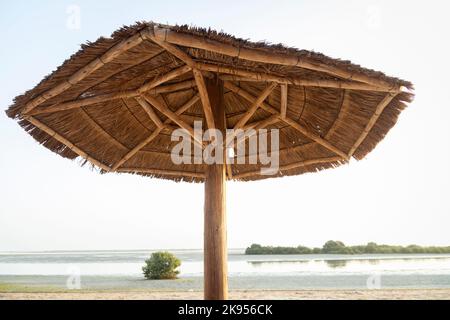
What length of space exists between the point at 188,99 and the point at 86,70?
5.95 feet

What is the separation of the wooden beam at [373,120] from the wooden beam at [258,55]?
37 cm

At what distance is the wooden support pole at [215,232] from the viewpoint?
3834 mm

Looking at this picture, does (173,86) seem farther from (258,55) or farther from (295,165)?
(295,165)

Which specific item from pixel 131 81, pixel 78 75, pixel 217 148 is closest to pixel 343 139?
pixel 217 148

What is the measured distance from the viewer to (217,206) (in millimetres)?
4008

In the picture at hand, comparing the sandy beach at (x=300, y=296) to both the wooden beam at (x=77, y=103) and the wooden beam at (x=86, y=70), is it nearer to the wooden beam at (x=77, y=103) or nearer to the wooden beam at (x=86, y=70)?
the wooden beam at (x=77, y=103)

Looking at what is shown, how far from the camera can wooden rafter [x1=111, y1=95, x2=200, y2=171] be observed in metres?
4.94

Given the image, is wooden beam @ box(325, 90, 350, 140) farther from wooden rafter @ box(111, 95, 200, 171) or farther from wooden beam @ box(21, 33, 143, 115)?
wooden beam @ box(21, 33, 143, 115)

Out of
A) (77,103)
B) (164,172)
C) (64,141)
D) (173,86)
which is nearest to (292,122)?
(173,86)

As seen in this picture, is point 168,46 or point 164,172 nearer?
point 168,46

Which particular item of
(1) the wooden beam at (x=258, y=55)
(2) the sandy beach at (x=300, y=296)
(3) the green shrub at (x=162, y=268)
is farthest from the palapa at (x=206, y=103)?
(3) the green shrub at (x=162, y=268)

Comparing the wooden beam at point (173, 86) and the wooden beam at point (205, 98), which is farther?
the wooden beam at point (173, 86)

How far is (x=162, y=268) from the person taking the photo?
22703 mm
